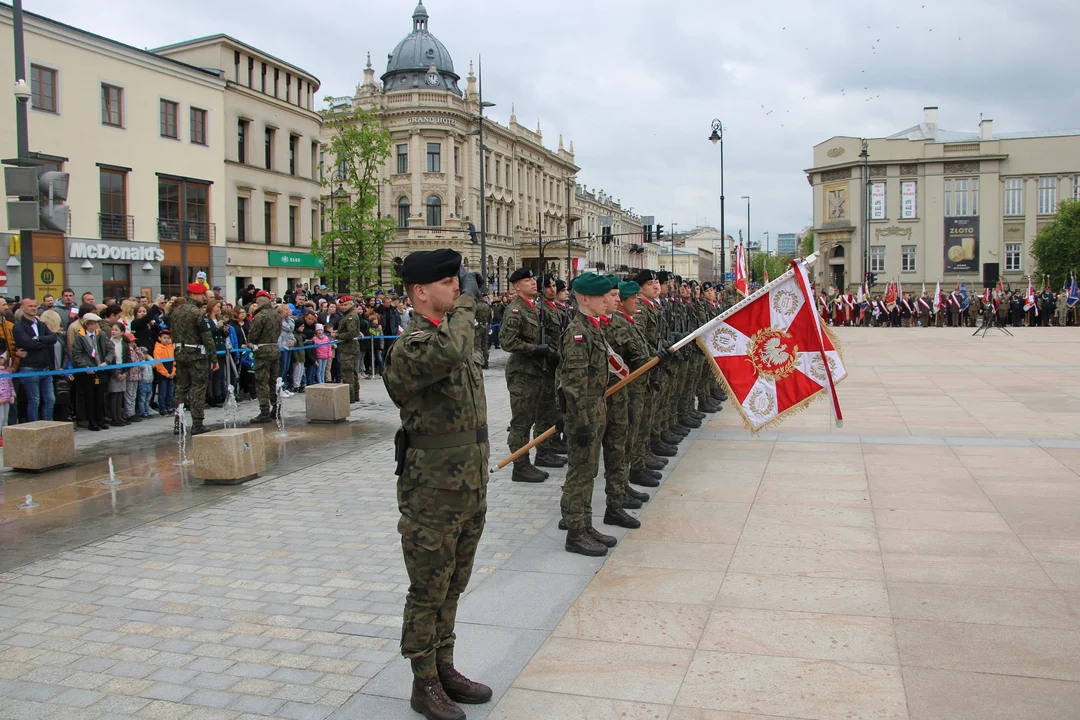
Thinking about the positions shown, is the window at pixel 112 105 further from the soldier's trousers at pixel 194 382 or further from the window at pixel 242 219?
the soldier's trousers at pixel 194 382

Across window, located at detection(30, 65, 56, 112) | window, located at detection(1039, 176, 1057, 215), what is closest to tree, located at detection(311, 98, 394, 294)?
window, located at detection(30, 65, 56, 112)

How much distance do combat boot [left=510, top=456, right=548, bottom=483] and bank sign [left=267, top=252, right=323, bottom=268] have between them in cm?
3596

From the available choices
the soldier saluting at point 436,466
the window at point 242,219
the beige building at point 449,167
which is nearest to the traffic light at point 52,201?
the soldier saluting at point 436,466

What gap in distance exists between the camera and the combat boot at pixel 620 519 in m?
7.12

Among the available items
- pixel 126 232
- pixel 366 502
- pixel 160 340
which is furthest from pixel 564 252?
pixel 366 502

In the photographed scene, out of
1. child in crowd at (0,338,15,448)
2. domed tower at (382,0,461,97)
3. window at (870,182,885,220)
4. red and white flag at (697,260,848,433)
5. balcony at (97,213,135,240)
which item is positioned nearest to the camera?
red and white flag at (697,260,848,433)

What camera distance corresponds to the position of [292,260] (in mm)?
44281

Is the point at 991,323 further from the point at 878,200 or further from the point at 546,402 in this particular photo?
the point at 546,402

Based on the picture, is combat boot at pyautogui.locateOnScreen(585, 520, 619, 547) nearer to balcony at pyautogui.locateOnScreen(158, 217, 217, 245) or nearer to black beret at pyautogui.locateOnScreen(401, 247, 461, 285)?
black beret at pyautogui.locateOnScreen(401, 247, 461, 285)

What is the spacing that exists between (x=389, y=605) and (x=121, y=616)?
5.40 ft

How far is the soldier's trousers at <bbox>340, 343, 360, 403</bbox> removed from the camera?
52.0 feet

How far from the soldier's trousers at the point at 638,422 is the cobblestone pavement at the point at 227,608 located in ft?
3.18

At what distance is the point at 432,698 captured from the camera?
12.9 feet

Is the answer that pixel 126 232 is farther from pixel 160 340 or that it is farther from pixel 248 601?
pixel 248 601
